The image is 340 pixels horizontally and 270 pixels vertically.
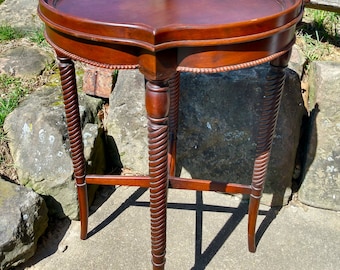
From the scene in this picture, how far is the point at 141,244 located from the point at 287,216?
66 cm

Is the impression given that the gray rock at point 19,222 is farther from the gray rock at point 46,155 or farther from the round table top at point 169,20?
the round table top at point 169,20

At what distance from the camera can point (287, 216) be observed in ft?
7.15

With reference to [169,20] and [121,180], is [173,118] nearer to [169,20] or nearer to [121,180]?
[121,180]

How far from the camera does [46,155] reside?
2.06 metres

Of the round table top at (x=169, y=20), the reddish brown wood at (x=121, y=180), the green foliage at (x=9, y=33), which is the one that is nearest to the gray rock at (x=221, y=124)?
the reddish brown wood at (x=121, y=180)

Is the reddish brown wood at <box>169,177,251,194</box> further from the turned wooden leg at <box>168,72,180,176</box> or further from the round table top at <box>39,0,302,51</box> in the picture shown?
→ the round table top at <box>39,0,302,51</box>

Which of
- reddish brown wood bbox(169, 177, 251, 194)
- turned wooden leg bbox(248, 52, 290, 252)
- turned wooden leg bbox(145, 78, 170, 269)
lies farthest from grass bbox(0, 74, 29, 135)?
turned wooden leg bbox(248, 52, 290, 252)

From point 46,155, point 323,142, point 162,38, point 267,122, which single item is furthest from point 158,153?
point 323,142

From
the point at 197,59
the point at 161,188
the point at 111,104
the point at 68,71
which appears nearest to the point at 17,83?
the point at 111,104

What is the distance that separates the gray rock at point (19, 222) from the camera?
1789 mm

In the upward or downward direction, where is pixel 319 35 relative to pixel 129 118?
upward

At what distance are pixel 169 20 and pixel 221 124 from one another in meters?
0.90

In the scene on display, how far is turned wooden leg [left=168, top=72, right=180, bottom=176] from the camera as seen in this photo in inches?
78.5

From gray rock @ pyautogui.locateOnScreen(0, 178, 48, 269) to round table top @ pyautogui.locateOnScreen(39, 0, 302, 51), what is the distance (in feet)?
2.65
